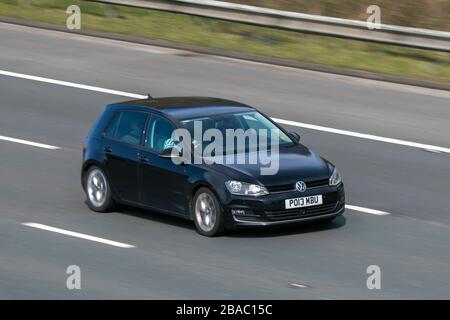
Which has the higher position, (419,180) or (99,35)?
(99,35)

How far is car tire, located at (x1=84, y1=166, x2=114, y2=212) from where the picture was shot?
16391 millimetres

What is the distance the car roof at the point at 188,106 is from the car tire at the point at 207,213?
1232 millimetres

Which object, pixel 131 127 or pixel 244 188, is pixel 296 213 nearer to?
pixel 244 188

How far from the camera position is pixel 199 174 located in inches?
593

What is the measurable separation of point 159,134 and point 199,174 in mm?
1080

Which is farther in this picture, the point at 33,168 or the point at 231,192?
the point at 33,168

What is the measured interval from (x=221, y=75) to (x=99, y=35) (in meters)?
3.93

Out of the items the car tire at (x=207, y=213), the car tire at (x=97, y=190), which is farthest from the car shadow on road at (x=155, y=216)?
the car tire at (x=207, y=213)

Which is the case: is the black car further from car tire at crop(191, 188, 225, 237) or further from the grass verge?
the grass verge

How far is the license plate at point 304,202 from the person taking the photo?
14789 mm
